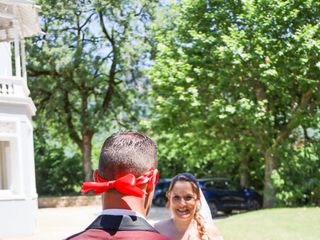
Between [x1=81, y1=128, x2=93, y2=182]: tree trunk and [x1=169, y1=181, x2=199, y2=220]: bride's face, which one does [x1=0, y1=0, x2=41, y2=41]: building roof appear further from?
[x1=169, y1=181, x2=199, y2=220]: bride's face

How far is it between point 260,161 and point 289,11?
1023 cm

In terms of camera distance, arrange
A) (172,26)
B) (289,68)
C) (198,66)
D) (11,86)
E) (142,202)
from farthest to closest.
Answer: (172,26), (198,66), (289,68), (11,86), (142,202)

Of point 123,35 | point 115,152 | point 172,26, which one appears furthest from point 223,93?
point 115,152

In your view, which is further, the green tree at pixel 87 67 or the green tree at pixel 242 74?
the green tree at pixel 87 67

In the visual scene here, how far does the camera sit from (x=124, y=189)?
7.02 ft

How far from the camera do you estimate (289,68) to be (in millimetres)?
21609

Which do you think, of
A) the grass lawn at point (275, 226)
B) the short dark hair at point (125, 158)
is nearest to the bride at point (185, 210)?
the short dark hair at point (125, 158)

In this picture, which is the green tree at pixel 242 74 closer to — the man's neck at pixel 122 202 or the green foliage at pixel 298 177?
the green foliage at pixel 298 177

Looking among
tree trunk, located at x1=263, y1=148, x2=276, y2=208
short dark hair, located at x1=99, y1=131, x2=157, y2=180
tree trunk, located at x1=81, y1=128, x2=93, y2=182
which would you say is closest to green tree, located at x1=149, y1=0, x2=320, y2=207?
tree trunk, located at x1=263, y1=148, x2=276, y2=208

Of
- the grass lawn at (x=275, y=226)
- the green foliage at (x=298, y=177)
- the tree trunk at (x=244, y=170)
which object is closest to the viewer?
the grass lawn at (x=275, y=226)

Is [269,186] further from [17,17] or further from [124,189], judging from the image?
[124,189]

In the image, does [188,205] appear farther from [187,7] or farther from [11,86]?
[187,7]

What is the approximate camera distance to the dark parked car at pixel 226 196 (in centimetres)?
→ 2483

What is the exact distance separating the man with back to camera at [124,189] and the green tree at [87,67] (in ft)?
102
